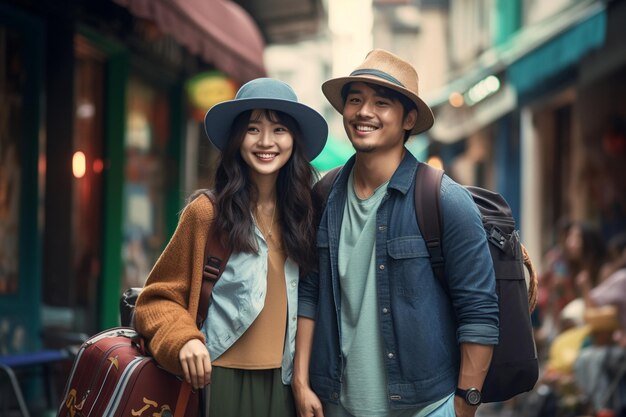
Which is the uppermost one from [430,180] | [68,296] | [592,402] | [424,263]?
[430,180]

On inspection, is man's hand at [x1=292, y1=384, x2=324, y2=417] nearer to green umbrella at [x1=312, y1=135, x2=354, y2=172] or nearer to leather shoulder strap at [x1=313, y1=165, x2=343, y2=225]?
leather shoulder strap at [x1=313, y1=165, x2=343, y2=225]

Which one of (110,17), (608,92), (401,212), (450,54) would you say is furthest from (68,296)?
(450,54)

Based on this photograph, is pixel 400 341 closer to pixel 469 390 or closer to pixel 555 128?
pixel 469 390

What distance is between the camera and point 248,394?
4.39m

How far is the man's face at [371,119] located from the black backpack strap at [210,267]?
61cm

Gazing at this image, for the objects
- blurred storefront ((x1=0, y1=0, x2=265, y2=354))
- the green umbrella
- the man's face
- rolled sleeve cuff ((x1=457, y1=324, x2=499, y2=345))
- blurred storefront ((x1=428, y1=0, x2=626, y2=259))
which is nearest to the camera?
rolled sleeve cuff ((x1=457, y1=324, x2=499, y2=345))

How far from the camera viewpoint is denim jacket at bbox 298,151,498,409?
4145mm

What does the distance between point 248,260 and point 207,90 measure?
345 inches

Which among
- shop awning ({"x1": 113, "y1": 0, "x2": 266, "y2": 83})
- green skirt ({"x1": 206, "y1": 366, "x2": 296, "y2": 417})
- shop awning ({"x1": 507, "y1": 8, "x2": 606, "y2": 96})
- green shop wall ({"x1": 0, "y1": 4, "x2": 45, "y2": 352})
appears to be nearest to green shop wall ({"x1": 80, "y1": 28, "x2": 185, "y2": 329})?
shop awning ({"x1": 113, "y1": 0, "x2": 266, "y2": 83})

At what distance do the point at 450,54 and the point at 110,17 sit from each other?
24.8 metres

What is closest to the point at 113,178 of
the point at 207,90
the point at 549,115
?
the point at 207,90

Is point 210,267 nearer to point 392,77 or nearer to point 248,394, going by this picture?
point 248,394

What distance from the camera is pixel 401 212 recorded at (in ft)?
14.0

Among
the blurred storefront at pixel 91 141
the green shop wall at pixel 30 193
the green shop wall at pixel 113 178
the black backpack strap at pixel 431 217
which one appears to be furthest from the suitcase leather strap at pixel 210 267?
the green shop wall at pixel 113 178
